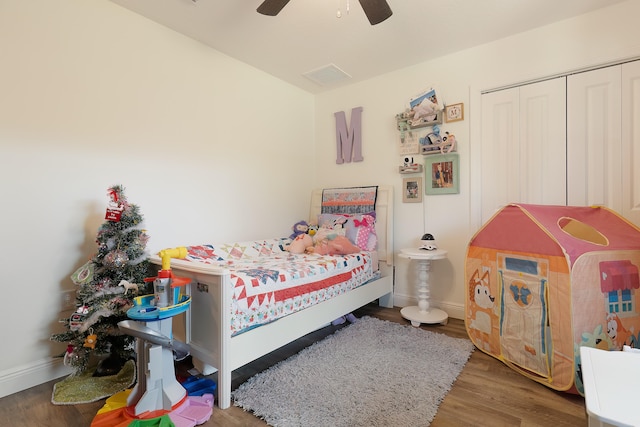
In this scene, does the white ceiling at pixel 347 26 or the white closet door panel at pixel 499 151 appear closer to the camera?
the white ceiling at pixel 347 26

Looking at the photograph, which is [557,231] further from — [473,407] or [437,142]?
[437,142]

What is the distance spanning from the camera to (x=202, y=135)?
9.00 feet

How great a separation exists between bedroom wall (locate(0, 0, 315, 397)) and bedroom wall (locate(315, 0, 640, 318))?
49.7 inches

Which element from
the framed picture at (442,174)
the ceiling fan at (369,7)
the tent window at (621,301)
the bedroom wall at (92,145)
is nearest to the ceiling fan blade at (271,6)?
the ceiling fan at (369,7)

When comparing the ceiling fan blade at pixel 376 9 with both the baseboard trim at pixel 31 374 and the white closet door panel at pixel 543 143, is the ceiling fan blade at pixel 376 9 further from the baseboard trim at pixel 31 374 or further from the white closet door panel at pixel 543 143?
the baseboard trim at pixel 31 374

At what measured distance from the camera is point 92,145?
210 cm

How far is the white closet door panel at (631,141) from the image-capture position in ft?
7.10

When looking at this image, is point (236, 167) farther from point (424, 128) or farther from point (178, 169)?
point (424, 128)

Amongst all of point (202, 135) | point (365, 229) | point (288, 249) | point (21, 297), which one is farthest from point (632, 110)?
point (21, 297)

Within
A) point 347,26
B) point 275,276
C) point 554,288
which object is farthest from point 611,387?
point 347,26

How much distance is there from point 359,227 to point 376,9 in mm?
1879

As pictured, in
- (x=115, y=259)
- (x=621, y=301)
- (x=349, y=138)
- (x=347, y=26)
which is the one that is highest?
(x=347, y=26)

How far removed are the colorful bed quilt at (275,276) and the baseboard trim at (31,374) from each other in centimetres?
101

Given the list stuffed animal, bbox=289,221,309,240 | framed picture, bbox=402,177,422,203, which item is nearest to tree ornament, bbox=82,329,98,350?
stuffed animal, bbox=289,221,309,240
